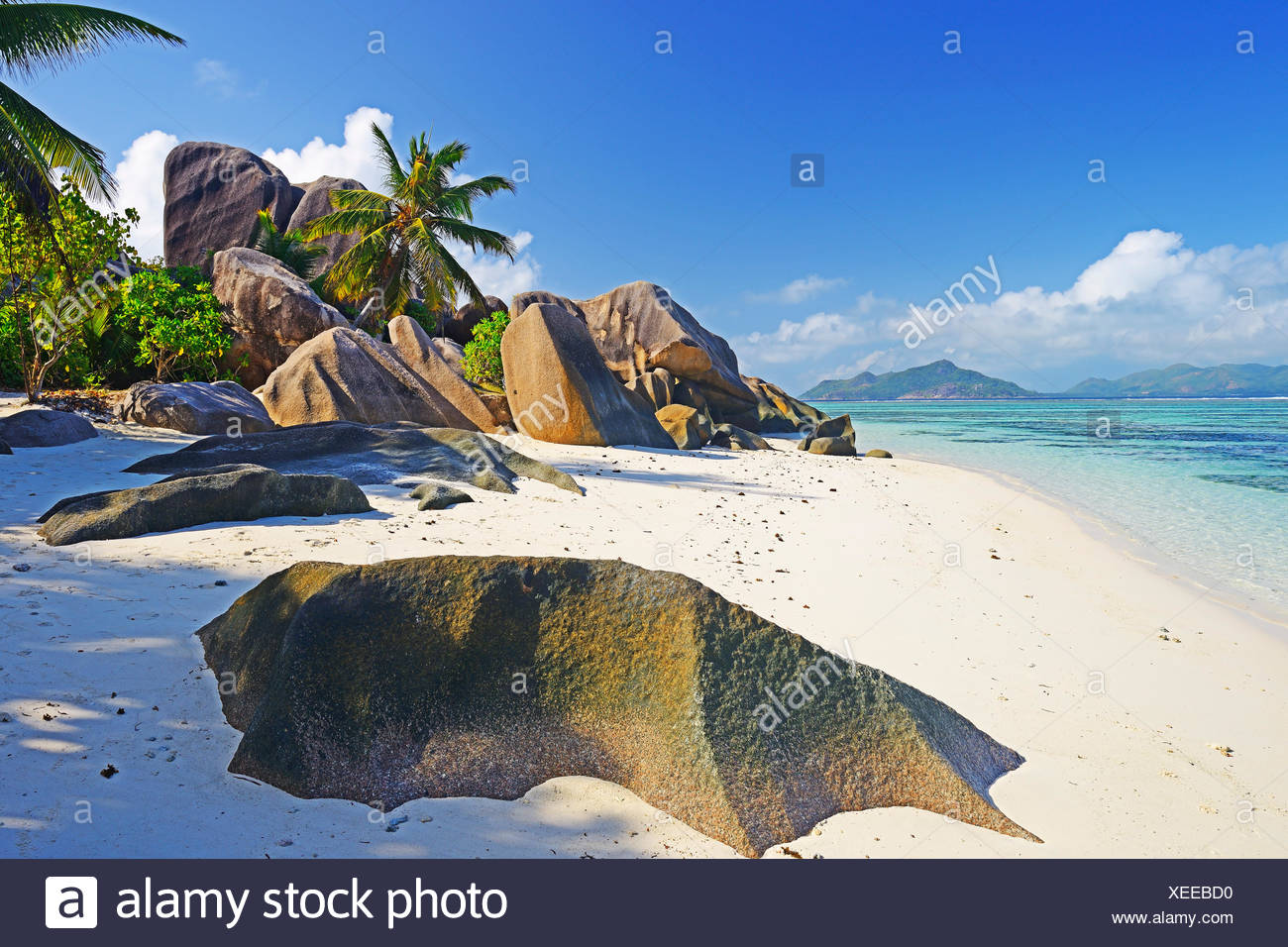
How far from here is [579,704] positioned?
2.98 m

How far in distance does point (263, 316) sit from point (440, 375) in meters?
5.65

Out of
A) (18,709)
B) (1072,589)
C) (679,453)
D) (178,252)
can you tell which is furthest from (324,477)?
(178,252)

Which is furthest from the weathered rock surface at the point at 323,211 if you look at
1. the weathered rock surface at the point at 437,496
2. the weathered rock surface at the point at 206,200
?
the weathered rock surface at the point at 437,496

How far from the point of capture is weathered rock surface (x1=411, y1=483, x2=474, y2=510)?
7320 millimetres

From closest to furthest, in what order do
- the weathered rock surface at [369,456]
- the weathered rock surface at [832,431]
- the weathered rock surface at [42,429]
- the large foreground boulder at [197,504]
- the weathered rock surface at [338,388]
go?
1. the large foreground boulder at [197,504]
2. the weathered rock surface at [369,456]
3. the weathered rock surface at [42,429]
4. the weathered rock surface at [338,388]
5. the weathered rock surface at [832,431]

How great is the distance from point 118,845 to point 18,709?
1138 millimetres

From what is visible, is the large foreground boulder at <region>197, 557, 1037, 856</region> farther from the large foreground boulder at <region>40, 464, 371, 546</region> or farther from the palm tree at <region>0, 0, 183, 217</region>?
the palm tree at <region>0, 0, 183, 217</region>

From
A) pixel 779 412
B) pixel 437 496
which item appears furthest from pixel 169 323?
pixel 779 412

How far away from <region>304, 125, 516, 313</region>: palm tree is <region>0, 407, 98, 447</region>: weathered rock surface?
1439 cm

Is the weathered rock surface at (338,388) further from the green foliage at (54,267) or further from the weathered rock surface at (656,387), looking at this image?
the weathered rock surface at (656,387)

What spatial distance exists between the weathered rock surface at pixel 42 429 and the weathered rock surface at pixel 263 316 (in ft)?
27.7

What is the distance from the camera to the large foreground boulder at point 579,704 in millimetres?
2748

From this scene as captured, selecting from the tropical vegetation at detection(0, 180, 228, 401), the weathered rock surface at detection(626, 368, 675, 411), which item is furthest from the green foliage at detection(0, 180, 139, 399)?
the weathered rock surface at detection(626, 368, 675, 411)

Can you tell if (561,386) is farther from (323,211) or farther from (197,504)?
(323,211)
